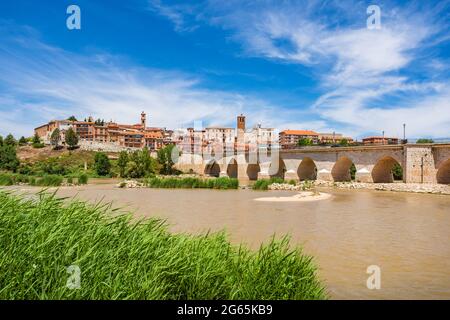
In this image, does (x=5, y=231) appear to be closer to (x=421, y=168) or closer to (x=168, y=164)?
(x=421, y=168)

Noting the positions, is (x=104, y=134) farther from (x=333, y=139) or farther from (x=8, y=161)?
(x=333, y=139)

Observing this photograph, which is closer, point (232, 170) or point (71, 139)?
point (232, 170)

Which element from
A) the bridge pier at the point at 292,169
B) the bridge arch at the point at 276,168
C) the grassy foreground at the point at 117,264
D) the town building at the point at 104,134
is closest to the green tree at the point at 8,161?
the town building at the point at 104,134

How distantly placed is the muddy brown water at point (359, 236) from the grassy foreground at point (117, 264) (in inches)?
53.9

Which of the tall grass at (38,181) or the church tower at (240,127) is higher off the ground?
the church tower at (240,127)

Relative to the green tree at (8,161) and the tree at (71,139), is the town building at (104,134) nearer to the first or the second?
the tree at (71,139)

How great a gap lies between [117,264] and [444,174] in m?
40.2

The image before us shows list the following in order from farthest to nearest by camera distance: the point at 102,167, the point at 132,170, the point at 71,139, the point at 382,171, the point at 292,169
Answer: the point at 71,139
the point at 102,167
the point at 132,170
the point at 292,169
the point at 382,171

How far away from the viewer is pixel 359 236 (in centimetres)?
1459

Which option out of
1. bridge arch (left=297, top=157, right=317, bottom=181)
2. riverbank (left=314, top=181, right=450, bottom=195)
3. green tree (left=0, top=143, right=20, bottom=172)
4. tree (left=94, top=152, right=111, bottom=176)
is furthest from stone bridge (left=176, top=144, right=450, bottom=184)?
green tree (left=0, top=143, right=20, bottom=172)

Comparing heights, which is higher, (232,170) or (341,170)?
(232,170)

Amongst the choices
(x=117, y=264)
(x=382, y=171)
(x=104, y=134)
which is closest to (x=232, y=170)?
(x=382, y=171)

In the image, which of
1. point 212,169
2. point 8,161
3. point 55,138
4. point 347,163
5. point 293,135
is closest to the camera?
point 347,163

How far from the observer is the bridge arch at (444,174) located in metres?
36.3
